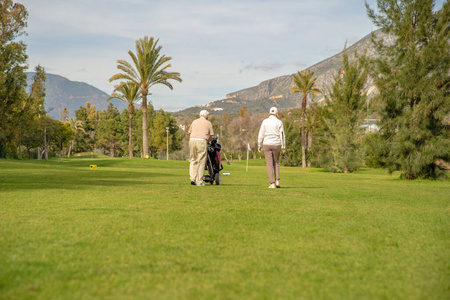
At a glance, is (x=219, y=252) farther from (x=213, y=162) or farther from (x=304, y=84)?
(x=304, y=84)

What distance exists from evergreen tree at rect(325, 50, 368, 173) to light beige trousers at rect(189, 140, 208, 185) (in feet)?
77.9

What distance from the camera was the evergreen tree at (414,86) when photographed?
2073 cm

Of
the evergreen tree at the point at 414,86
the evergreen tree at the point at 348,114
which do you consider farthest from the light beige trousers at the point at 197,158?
the evergreen tree at the point at 348,114

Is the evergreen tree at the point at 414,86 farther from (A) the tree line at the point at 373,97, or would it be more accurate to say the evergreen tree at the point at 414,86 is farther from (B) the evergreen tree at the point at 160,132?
(B) the evergreen tree at the point at 160,132

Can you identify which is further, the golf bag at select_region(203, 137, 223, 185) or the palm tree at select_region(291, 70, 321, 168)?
the palm tree at select_region(291, 70, 321, 168)

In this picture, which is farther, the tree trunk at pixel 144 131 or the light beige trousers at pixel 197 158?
the tree trunk at pixel 144 131

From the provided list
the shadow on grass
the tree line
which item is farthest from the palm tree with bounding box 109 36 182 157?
the shadow on grass

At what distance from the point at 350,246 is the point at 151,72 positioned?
45.9 m

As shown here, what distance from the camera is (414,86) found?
69.9 ft

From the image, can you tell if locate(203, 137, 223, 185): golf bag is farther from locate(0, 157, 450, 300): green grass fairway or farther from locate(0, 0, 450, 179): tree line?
locate(0, 157, 450, 300): green grass fairway

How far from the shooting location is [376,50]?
22.8 metres

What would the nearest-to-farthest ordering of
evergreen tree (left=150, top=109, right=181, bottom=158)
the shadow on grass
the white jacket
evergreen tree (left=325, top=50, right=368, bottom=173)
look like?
1. the shadow on grass
2. the white jacket
3. evergreen tree (left=325, top=50, right=368, bottom=173)
4. evergreen tree (left=150, top=109, right=181, bottom=158)

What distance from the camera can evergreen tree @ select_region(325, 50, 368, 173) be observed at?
34500mm

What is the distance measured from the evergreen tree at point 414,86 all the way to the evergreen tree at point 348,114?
456 inches
